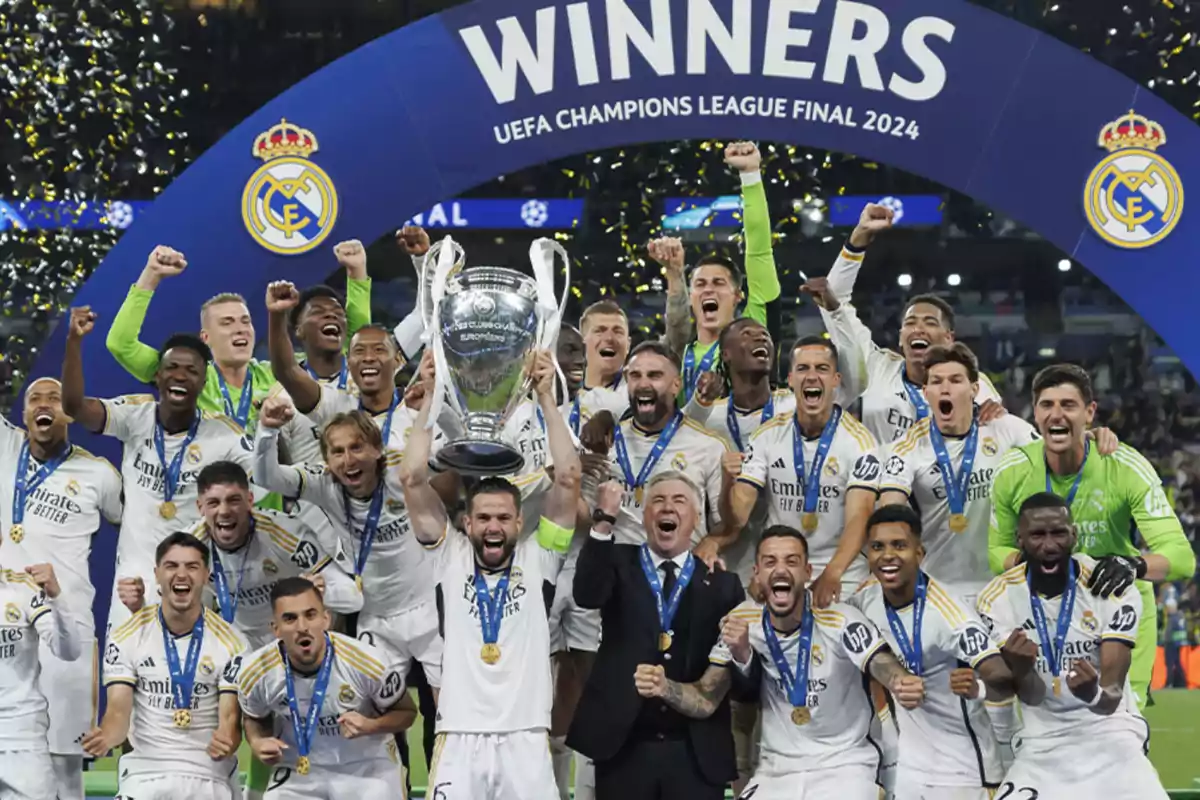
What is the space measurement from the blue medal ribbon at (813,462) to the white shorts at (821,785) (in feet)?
3.46

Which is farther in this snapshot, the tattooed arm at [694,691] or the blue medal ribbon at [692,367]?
the blue medal ribbon at [692,367]

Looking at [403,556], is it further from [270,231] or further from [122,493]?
[270,231]

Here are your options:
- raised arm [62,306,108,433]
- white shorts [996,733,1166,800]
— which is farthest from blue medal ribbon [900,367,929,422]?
raised arm [62,306,108,433]

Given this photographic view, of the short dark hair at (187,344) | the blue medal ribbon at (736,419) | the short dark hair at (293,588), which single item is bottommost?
the short dark hair at (293,588)

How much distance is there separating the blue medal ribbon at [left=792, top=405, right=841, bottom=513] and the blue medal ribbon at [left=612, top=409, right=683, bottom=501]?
46 centimetres

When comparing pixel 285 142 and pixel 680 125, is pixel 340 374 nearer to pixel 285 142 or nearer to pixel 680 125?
pixel 285 142

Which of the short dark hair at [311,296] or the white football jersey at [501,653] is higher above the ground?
the short dark hair at [311,296]

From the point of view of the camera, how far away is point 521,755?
5.94 meters

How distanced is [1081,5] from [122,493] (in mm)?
12042

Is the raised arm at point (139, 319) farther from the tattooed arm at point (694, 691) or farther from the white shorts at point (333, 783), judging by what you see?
the tattooed arm at point (694, 691)

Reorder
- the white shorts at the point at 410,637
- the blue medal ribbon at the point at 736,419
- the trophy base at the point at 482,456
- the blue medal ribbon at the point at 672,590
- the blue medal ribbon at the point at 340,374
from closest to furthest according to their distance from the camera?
the trophy base at the point at 482,456
the blue medal ribbon at the point at 672,590
the white shorts at the point at 410,637
the blue medal ribbon at the point at 736,419
the blue medal ribbon at the point at 340,374

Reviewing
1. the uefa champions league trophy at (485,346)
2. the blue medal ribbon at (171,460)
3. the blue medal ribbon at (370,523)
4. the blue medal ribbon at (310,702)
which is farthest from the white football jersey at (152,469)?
the uefa champions league trophy at (485,346)

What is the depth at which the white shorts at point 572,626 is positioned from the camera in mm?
6801

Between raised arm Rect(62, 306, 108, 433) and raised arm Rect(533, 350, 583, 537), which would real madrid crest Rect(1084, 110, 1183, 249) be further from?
raised arm Rect(62, 306, 108, 433)
